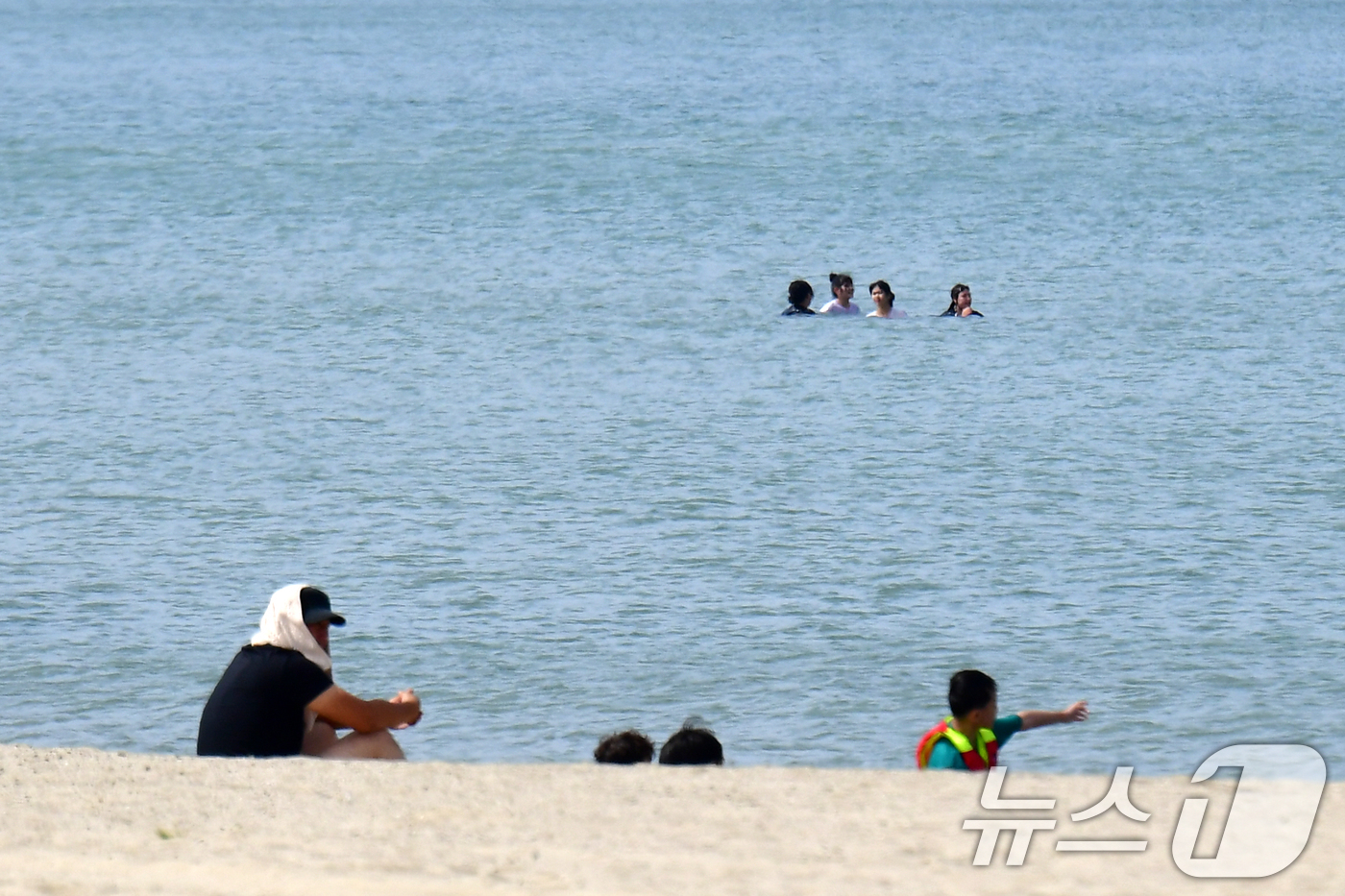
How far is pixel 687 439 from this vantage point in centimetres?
1880

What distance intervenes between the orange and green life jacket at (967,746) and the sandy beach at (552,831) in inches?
18.8

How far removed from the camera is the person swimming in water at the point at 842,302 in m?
25.8

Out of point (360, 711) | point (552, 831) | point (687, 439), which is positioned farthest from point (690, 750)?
point (687, 439)

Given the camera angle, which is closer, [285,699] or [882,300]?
[285,699]

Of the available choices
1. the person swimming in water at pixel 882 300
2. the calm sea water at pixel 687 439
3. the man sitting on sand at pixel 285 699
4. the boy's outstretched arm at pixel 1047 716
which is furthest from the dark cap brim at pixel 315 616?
the person swimming in water at pixel 882 300

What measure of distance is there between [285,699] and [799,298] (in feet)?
57.8

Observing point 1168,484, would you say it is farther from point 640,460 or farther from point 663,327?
point 663,327

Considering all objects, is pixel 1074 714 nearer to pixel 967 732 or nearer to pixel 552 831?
pixel 967 732

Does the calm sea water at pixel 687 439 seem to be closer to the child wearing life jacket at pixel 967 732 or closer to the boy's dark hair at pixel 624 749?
the child wearing life jacket at pixel 967 732

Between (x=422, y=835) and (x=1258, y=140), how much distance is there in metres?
46.0

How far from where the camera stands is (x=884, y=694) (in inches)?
460

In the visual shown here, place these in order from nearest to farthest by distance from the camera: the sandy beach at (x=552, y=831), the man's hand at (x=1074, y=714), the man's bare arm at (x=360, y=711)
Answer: the sandy beach at (x=552, y=831) → the man's bare arm at (x=360, y=711) → the man's hand at (x=1074, y=714)

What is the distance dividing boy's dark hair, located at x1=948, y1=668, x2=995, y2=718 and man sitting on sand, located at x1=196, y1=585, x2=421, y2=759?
7.31 feet

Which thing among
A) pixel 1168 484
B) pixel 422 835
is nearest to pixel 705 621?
pixel 1168 484
